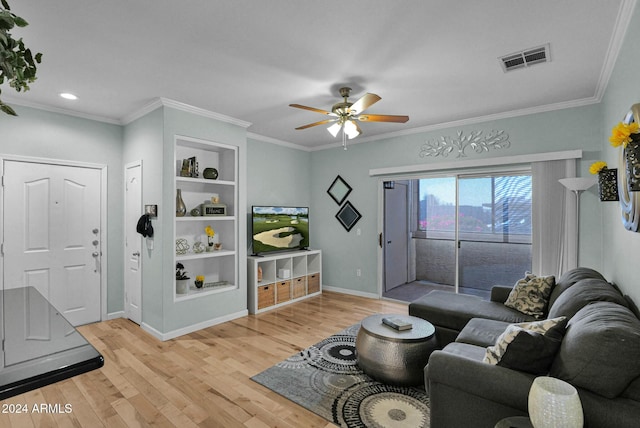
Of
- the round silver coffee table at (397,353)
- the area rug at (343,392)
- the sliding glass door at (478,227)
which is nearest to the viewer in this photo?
the area rug at (343,392)

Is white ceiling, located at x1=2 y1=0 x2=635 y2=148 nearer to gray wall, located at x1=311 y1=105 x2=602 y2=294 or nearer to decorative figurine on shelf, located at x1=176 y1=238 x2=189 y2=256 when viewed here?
gray wall, located at x1=311 y1=105 x2=602 y2=294

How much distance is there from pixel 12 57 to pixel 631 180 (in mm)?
2495

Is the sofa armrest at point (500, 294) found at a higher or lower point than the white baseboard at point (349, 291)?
higher

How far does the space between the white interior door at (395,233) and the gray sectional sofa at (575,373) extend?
10.3 feet

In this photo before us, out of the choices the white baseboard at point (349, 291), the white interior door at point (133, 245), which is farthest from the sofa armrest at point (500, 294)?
the white interior door at point (133, 245)

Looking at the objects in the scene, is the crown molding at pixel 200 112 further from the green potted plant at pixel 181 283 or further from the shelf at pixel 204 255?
the green potted plant at pixel 181 283

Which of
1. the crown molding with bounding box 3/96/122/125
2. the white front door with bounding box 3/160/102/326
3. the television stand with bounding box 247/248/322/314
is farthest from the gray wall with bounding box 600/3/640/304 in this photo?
the white front door with bounding box 3/160/102/326

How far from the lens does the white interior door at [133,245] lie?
13.3ft

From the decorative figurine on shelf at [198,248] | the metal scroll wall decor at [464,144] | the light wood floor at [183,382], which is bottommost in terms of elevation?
the light wood floor at [183,382]

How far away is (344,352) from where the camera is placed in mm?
3279

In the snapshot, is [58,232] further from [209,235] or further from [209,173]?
[209,173]

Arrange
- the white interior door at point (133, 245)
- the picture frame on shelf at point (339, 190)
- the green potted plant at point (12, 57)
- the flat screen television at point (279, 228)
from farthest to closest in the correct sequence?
the picture frame on shelf at point (339, 190)
the flat screen television at point (279, 228)
the white interior door at point (133, 245)
the green potted plant at point (12, 57)

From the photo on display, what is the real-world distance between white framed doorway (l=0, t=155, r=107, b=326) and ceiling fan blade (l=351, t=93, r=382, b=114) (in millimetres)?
3379

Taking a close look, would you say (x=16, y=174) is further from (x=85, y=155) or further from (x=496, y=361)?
(x=496, y=361)
